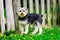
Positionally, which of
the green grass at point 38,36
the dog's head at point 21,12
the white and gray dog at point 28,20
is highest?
the dog's head at point 21,12

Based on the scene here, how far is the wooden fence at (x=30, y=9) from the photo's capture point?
→ 8734mm

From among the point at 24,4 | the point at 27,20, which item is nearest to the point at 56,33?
the point at 27,20

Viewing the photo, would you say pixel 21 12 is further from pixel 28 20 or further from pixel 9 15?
pixel 9 15

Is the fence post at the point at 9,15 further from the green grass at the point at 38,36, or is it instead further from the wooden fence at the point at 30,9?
the green grass at the point at 38,36

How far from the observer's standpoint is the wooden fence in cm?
873

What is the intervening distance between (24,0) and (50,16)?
1.48 m

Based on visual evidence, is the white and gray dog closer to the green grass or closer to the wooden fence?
the green grass

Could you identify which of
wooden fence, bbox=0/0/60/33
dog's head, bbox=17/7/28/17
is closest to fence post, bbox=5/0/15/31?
wooden fence, bbox=0/0/60/33

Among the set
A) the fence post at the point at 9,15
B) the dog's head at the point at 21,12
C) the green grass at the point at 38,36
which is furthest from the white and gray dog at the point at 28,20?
the fence post at the point at 9,15

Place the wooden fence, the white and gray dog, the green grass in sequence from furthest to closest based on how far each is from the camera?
1. the wooden fence
2. the white and gray dog
3. the green grass

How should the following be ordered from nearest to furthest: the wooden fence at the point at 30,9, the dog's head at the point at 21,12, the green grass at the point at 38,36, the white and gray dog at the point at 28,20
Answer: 1. the green grass at the point at 38,36
2. the dog's head at the point at 21,12
3. the white and gray dog at the point at 28,20
4. the wooden fence at the point at 30,9

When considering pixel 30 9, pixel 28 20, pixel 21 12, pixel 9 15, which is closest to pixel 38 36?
pixel 28 20

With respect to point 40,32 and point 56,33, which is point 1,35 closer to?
point 40,32

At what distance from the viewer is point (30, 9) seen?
9422 millimetres
